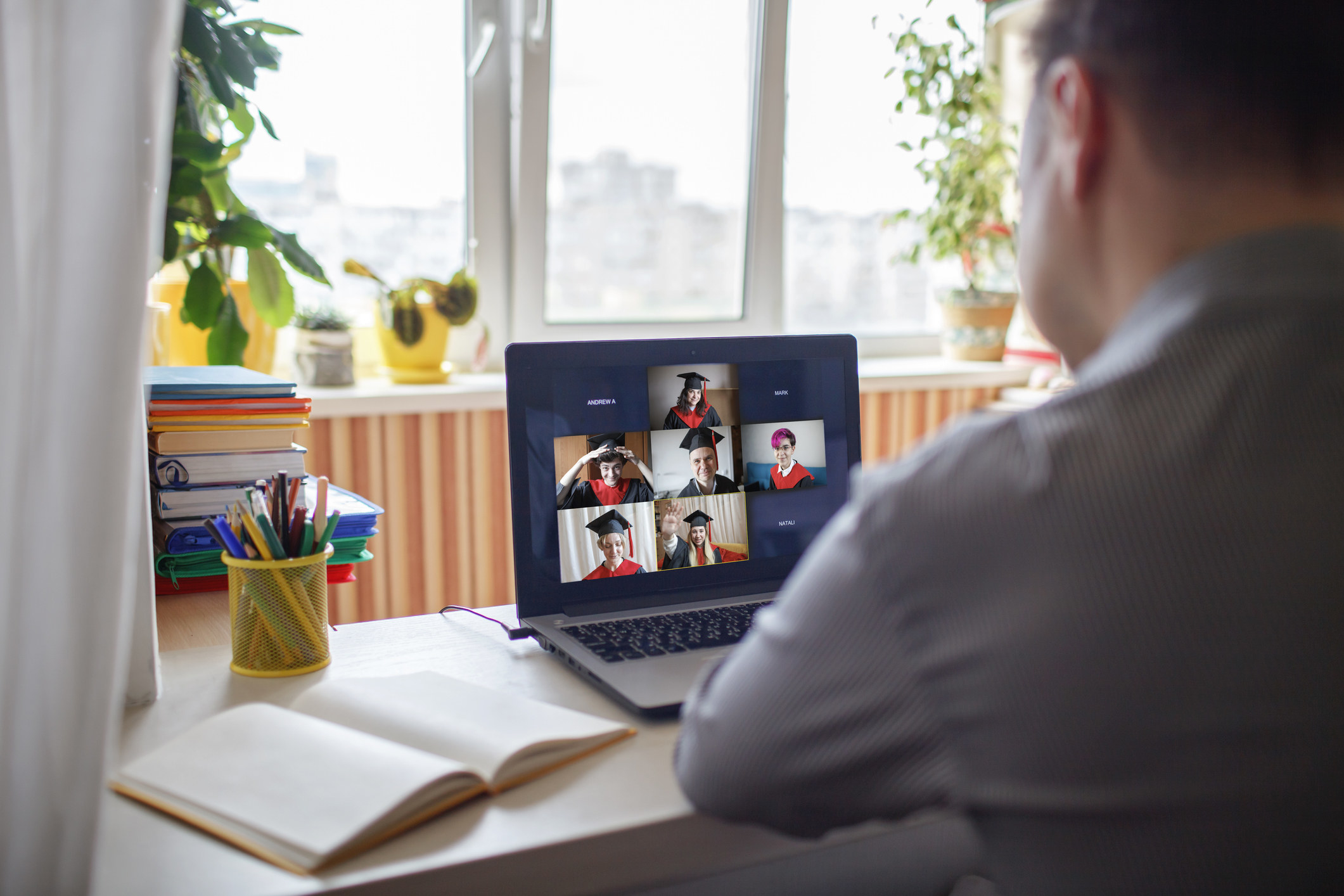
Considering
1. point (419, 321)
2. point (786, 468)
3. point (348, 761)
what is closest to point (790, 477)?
point (786, 468)

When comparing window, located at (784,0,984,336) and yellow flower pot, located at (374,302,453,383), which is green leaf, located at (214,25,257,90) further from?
window, located at (784,0,984,336)

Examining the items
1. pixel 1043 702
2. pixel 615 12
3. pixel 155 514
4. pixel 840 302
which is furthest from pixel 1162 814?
pixel 840 302

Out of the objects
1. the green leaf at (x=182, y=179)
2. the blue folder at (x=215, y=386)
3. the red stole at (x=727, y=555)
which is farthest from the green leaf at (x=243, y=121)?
the red stole at (x=727, y=555)

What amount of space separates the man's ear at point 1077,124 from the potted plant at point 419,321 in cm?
166

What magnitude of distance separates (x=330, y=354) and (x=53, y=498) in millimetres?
1529

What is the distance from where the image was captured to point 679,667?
847mm

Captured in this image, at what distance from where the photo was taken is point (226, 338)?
149 centimetres

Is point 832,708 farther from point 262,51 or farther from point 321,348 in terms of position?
point 321,348

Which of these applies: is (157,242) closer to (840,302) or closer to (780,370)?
(780,370)

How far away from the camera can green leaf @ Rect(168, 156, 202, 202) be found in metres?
1.26

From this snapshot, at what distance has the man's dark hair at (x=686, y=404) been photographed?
1.05 m

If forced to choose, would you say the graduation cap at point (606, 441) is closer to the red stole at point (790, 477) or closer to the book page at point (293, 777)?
the red stole at point (790, 477)

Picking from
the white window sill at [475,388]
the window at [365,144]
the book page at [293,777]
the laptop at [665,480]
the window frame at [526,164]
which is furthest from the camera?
the window frame at [526,164]

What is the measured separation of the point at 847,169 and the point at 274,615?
2165 mm
